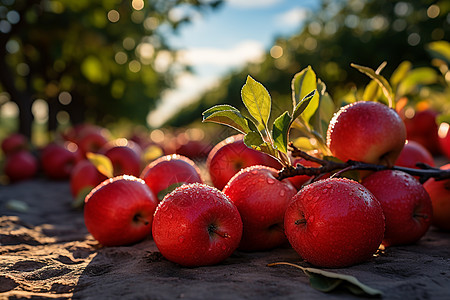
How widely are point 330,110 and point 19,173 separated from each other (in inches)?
156

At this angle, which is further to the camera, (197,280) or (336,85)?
(336,85)

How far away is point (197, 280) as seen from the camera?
1256mm

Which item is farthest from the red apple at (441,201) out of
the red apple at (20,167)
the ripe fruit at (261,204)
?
the red apple at (20,167)

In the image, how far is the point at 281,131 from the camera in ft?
4.83

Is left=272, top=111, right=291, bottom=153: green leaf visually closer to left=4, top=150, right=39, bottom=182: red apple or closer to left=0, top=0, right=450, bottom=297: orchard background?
left=0, top=0, right=450, bottom=297: orchard background

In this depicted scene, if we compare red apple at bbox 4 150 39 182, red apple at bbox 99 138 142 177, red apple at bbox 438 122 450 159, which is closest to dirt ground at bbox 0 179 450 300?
red apple at bbox 99 138 142 177

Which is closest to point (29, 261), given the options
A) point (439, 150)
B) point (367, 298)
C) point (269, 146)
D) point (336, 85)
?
point (269, 146)

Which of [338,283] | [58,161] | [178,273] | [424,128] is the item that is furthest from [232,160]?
[58,161]

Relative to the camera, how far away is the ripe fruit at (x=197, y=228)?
4.57ft

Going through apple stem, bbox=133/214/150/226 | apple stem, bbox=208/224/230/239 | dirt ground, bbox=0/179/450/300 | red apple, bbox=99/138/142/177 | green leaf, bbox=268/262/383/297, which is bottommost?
dirt ground, bbox=0/179/450/300

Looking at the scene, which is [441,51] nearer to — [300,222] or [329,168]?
[329,168]

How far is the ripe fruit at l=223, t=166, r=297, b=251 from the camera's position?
1.56 metres

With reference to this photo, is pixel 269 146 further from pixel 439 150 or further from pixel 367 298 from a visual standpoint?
pixel 439 150

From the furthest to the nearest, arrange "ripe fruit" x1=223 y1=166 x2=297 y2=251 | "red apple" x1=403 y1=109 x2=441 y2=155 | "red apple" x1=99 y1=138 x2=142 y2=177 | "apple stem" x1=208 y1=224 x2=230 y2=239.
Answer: "red apple" x1=403 y1=109 x2=441 y2=155
"red apple" x1=99 y1=138 x2=142 y2=177
"ripe fruit" x1=223 y1=166 x2=297 y2=251
"apple stem" x1=208 y1=224 x2=230 y2=239
